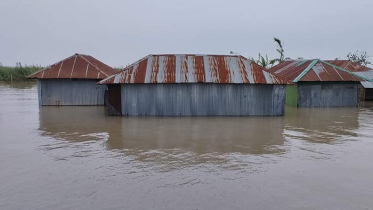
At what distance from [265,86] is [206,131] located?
6.31 metres

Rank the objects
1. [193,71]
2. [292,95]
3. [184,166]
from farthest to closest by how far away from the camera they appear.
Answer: [292,95] → [193,71] → [184,166]

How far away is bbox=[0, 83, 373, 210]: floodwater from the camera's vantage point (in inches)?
256

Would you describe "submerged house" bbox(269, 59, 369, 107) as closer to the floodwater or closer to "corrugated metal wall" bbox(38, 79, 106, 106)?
the floodwater

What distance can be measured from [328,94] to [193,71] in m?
11.5

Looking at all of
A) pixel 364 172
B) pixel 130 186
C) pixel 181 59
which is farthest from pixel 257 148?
pixel 181 59

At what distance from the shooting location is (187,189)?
23.1 ft

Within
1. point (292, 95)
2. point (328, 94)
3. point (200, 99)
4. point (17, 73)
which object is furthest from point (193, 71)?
point (17, 73)

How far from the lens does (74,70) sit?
23.4 meters

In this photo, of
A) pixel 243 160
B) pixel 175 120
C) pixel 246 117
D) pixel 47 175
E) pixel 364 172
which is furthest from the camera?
pixel 246 117

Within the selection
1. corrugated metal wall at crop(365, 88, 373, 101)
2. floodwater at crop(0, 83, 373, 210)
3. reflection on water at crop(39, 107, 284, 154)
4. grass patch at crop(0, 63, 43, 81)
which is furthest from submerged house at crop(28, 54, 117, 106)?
grass patch at crop(0, 63, 43, 81)

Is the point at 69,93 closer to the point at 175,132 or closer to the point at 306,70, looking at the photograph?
the point at 175,132

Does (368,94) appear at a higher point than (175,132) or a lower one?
higher

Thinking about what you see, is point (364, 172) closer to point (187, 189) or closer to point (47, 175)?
point (187, 189)

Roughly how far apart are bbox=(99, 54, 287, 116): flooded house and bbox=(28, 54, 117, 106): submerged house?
5.85 meters
